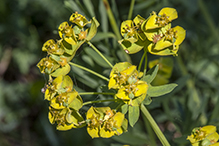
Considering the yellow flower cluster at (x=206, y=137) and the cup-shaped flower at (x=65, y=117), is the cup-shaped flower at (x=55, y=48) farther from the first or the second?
the yellow flower cluster at (x=206, y=137)

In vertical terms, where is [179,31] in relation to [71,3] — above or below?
below

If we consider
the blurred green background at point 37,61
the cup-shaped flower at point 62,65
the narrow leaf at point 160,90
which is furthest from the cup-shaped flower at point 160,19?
the blurred green background at point 37,61

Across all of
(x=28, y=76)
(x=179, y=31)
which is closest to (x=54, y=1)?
(x=28, y=76)

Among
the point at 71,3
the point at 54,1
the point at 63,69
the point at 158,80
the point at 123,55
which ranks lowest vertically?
the point at 158,80

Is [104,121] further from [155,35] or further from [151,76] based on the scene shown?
[155,35]

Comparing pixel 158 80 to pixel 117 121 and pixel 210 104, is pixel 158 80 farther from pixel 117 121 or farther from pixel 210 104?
pixel 210 104

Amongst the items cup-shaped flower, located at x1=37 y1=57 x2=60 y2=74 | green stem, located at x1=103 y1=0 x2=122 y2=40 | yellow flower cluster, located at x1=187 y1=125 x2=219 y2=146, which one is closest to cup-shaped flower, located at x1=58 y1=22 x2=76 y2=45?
cup-shaped flower, located at x1=37 y1=57 x2=60 y2=74

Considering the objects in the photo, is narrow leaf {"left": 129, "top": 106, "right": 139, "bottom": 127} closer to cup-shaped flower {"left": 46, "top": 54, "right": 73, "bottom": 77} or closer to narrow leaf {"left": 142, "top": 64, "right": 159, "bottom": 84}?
narrow leaf {"left": 142, "top": 64, "right": 159, "bottom": 84}

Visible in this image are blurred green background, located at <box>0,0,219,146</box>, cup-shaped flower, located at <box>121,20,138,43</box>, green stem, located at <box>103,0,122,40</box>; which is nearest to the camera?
cup-shaped flower, located at <box>121,20,138,43</box>
